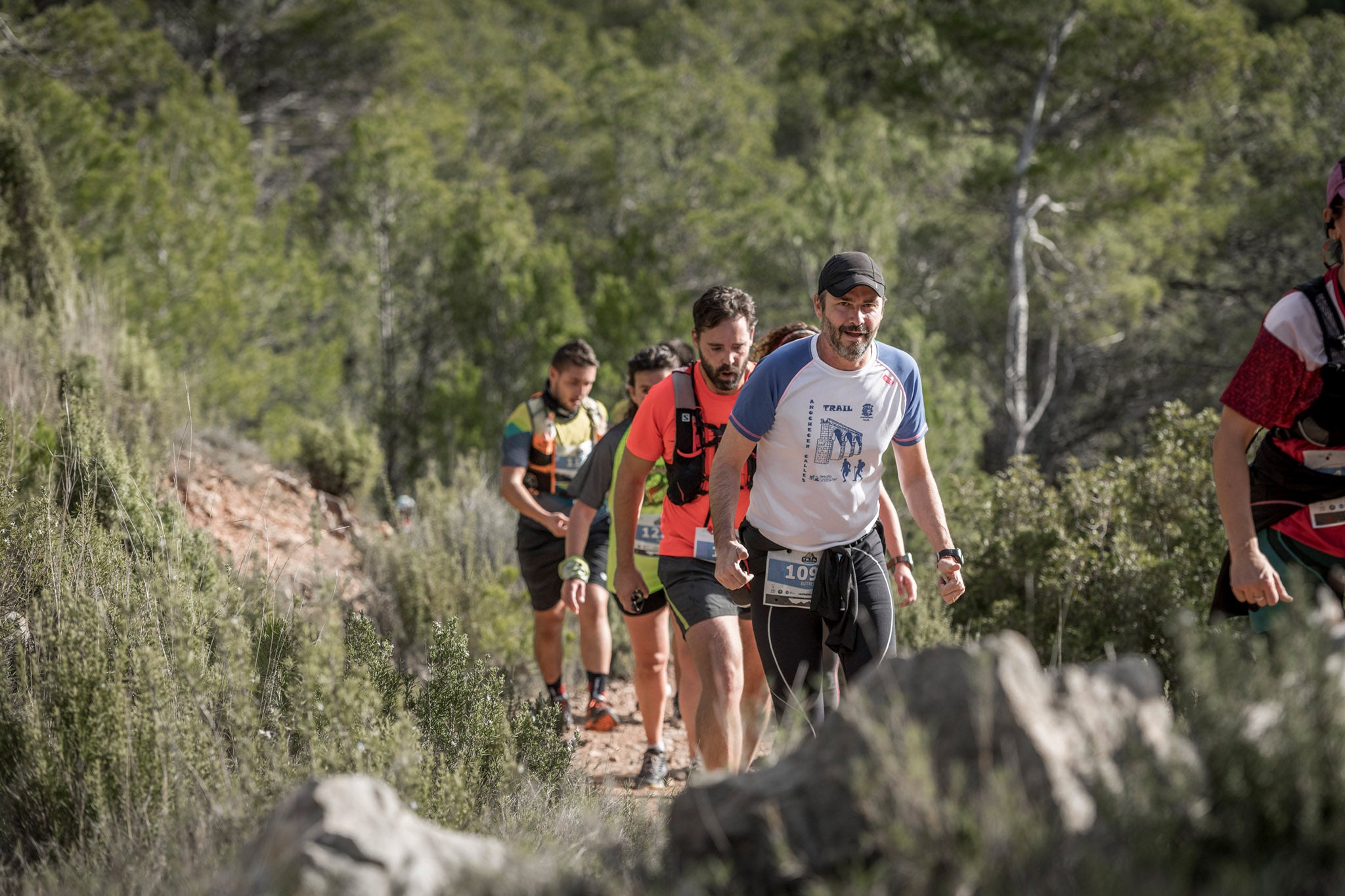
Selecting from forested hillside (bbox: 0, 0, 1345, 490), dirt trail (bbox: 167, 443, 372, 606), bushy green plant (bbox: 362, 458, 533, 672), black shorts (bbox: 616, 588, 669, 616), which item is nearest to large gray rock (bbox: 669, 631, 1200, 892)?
black shorts (bbox: 616, 588, 669, 616)

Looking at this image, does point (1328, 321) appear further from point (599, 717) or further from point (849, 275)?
point (599, 717)

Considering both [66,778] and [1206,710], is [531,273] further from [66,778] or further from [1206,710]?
[1206,710]

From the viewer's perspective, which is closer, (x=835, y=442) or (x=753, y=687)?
(x=835, y=442)

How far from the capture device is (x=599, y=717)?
5.75 m

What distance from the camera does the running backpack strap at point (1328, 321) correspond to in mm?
2787

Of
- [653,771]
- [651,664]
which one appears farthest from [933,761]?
[653,771]

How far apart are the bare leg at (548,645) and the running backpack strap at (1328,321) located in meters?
3.81

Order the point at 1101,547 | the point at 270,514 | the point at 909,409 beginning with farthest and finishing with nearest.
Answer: the point at 270,514 → the point at 1101,547 → the point at 909,409

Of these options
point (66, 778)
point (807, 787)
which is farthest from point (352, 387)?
point (807, 787)

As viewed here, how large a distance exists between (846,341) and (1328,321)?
126 centimetres

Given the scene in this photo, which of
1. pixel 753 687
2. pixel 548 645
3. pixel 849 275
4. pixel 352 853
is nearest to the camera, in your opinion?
pixel 352 853

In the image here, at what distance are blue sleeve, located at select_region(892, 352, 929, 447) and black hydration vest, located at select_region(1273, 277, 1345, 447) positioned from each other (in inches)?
41.4

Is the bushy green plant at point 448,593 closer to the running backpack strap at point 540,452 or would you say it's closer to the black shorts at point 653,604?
the running backpack strap at point 540,452

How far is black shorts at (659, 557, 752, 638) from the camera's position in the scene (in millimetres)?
3664
